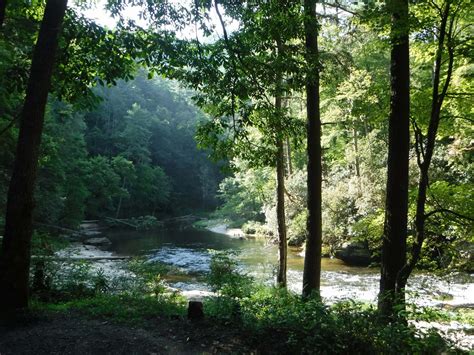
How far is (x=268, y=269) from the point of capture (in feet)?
60.3

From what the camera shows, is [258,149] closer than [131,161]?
Yes

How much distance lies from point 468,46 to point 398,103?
4.33 ft

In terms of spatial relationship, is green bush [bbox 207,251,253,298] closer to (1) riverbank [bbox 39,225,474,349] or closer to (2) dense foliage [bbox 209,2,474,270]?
(1) riverbank [bbox 39,225,474,349]

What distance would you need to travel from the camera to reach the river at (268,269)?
40.0 ft

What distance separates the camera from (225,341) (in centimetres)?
535

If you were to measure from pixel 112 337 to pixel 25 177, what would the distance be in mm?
2638

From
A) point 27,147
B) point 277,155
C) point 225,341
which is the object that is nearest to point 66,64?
point 27,147

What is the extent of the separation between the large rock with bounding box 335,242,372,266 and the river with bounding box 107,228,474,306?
45cm

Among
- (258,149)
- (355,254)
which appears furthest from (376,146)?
(258,149)

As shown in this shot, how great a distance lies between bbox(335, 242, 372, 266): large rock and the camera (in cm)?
1883

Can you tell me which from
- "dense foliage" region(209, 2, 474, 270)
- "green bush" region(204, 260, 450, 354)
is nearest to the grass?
"green bush" region(204, 260, 450, 354)

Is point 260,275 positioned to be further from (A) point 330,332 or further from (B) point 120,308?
(A) point 330,332

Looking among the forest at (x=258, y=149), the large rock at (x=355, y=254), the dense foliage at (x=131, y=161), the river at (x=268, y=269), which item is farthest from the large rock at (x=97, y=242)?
the large rock at (x=355, y=254)

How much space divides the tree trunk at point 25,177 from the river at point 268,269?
16.2 feet
